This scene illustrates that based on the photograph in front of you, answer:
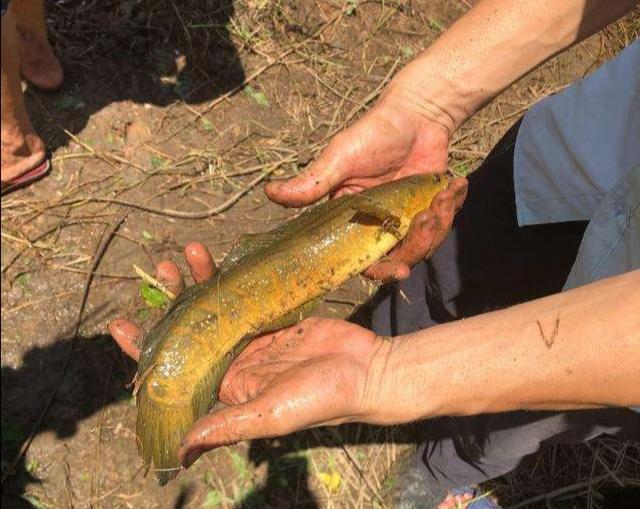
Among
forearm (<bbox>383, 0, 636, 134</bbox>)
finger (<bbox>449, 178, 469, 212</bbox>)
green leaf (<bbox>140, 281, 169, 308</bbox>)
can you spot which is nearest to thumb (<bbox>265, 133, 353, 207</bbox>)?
forearm (<bbox>383, 0, 636, 134</bbox>)

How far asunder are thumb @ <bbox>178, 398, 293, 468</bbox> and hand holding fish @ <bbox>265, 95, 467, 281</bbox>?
0.82m

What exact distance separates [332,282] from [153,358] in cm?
79

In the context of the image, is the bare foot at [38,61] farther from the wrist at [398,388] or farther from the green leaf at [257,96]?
the wrist at [398,388]

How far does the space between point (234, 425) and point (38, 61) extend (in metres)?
3.15

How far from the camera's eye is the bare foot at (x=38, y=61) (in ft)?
12.8

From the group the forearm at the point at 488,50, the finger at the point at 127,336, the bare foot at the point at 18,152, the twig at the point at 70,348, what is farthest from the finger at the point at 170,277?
the bare foot at the point at 18,152

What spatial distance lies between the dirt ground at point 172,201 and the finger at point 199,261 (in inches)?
54.9

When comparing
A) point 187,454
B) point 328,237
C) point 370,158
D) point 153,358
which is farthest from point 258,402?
point 370,158

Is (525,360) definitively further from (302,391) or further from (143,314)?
(143,314)

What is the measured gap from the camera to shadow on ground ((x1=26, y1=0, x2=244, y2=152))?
412 cm

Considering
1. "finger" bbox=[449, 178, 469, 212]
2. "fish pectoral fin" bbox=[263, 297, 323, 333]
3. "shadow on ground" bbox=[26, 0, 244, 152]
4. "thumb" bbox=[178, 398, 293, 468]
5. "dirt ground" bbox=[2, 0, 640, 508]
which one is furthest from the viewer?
"shadow on ground" bbox=[26, 0, 244, 152]

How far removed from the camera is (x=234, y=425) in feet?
6.03

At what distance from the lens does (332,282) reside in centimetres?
255

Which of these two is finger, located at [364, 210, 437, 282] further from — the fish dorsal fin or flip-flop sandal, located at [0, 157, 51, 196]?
flip-flop sandal, located at [0, 157, 51, 196]
